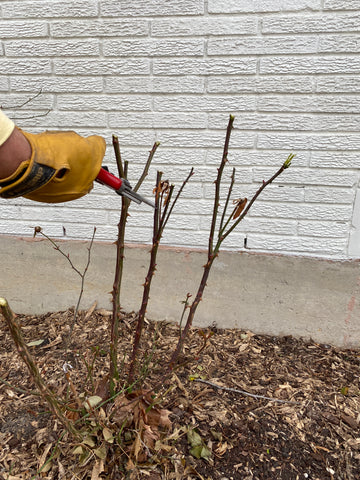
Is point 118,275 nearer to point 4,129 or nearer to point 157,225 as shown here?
point 157,225

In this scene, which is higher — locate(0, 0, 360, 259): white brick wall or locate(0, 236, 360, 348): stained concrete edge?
locate(0, 0, 360, 259): white brick wall

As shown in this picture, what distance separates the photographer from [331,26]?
6.57 ft

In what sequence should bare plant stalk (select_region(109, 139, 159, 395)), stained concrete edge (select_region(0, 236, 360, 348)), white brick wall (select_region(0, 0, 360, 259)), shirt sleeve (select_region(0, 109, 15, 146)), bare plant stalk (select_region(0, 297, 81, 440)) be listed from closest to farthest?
bare plant stalk (select_region(0, 297, 81, 440)) < shirt sleeve (select_region(0, 109, 15, 146)) < bare plant stalk (select_region(109, 139, 159, 395)) < white brick wall (select_region(0, 0, 360, 259)) < stained concrete edge (select_region(0, 236, 360, 348))

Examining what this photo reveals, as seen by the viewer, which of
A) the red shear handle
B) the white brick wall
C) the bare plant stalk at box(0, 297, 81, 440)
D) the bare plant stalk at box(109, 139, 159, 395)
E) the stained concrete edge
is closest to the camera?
the bare plant stalk at box(0, 297, 81, 440)

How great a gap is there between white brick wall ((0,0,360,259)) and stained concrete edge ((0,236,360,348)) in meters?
0.14

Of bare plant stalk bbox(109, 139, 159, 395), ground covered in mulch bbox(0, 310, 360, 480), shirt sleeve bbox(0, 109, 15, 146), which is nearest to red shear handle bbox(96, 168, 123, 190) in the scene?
bare plant stalk bbox(109, 139, 159, 395)

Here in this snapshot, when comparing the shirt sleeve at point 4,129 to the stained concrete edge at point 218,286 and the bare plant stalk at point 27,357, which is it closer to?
the bare plant stalk at point 27,357

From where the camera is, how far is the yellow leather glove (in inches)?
46.4

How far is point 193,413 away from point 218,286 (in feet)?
3.04

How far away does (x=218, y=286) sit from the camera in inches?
101

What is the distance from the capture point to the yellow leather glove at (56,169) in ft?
3.87

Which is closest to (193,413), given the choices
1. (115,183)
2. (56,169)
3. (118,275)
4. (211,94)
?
(118,275)

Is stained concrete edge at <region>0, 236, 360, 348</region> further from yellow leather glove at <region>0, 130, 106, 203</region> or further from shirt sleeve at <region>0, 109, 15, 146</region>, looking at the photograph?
shirt sleeve at <region>0, 109, 15, 146</region>

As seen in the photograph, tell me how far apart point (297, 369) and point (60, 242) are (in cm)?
180
